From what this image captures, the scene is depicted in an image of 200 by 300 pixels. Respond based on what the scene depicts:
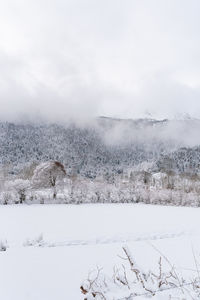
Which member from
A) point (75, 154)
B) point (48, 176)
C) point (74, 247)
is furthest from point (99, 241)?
point (75, 154)

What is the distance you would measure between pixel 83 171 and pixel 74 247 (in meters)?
109

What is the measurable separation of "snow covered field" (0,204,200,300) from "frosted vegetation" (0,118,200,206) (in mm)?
11361

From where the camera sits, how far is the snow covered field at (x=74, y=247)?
21.0ft

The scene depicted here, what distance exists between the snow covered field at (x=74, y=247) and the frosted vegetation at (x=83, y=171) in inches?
447

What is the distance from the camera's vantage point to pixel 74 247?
1253cm

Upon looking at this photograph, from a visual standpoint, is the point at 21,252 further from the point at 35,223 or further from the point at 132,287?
the point at 132,287

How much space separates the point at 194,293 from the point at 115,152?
190m

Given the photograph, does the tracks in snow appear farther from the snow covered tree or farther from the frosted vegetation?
the snow covered tree

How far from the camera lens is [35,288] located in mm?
5926

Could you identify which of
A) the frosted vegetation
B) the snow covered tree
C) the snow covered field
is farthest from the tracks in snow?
the snow covered tree

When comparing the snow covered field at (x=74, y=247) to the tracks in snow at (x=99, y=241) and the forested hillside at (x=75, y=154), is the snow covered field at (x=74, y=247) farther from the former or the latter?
the forested hillside at (x=75, y=154)

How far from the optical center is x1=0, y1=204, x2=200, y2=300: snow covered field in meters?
6.41

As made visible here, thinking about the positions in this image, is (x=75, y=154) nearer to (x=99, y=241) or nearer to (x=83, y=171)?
(x=83, y=171)

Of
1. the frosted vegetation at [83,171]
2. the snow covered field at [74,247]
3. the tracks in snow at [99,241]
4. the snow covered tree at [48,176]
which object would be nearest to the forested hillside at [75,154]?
the frosted vegetation at [83,171]
